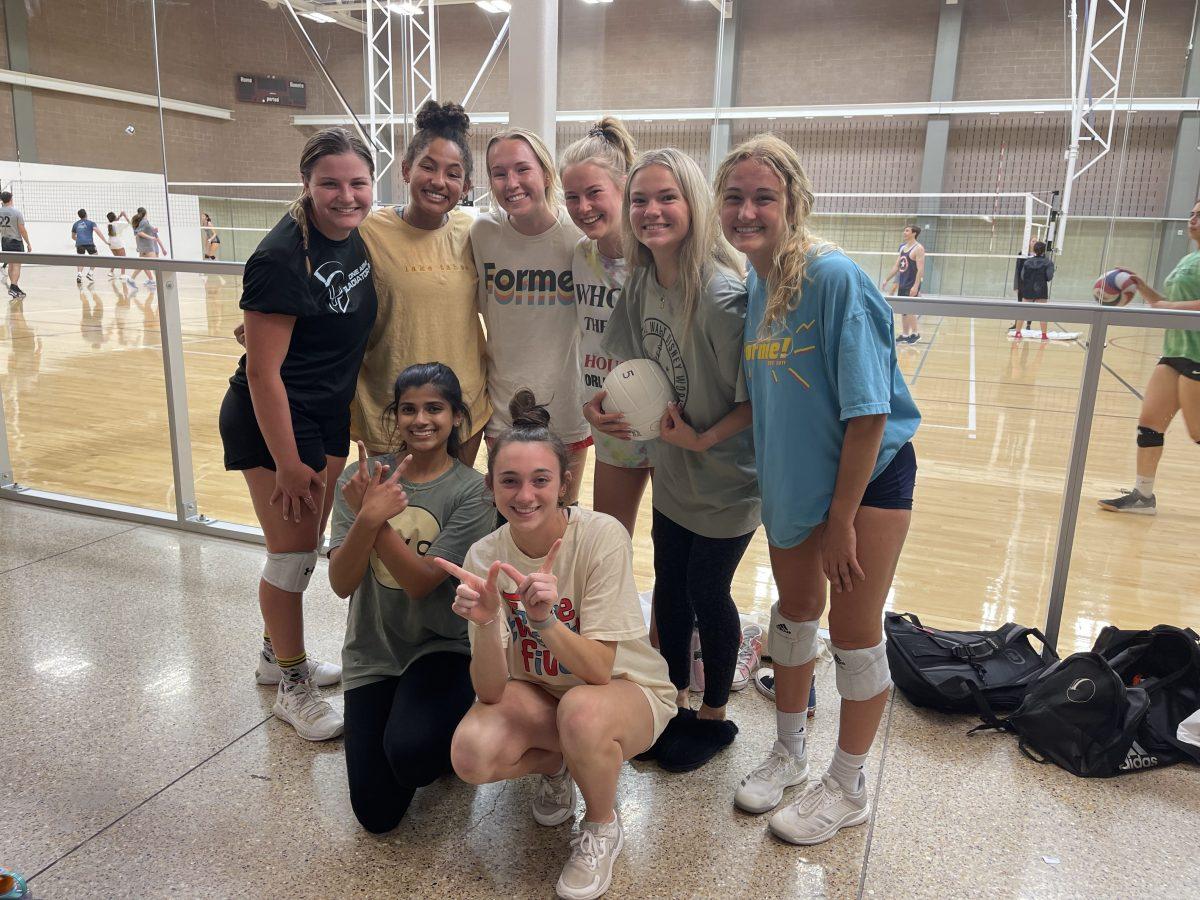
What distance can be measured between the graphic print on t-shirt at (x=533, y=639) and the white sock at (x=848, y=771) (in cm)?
61

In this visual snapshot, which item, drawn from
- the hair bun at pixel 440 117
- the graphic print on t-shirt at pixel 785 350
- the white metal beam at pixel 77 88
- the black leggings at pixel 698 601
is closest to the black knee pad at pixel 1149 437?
the black leggings at pixel 698 601

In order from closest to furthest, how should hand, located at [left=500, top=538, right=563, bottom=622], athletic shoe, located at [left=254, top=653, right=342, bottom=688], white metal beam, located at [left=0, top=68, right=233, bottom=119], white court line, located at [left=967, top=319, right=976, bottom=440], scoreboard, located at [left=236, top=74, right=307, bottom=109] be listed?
hand, located at [left=500, top=538, right=563, bottom=622], athletic shoe, located at [left=254, top=653, right=342, bottom=688], white court line, located at [left=967, top=319, right=976, bottom=440], scoreboard, located at [left=236, top=74, right=307, bottom=109], white metal beam, located at [left=0, top=68, right=233, bottom=119]

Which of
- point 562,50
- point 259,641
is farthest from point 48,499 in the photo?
point 562,50

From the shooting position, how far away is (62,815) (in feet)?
5.35

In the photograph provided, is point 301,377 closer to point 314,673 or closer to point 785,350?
point 314,673

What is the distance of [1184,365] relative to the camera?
141 inches

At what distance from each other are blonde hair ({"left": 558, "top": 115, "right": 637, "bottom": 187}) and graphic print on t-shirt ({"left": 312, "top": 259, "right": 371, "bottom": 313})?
0.54 m

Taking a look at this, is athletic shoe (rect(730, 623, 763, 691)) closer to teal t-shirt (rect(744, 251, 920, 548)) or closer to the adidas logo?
teal t-shirt (rect(744, 251, 920, 548))

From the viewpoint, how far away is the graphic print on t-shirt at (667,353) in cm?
169

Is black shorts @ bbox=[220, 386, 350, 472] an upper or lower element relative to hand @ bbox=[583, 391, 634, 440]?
lower

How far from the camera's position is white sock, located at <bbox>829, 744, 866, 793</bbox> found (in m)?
1.63

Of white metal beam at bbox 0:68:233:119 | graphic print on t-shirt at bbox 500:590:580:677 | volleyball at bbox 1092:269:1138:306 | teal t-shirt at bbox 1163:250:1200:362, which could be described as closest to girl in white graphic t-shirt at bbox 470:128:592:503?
graphic print on t-shirt at bbox 500:590:580:677

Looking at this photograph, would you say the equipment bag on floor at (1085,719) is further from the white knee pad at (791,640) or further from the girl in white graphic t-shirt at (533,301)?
the girl in white graphic t-shirt at (533,301)

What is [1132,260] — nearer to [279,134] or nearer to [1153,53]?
[1153,53]
